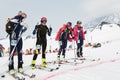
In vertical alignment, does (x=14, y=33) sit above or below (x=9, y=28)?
below

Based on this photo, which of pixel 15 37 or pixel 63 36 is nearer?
pixel 15 37

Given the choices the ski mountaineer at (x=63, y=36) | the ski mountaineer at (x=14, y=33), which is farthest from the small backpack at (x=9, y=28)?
the ski mountaineer at (x=63, y=36)

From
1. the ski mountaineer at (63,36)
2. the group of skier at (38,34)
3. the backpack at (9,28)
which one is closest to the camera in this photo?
the backpack at (9,28)

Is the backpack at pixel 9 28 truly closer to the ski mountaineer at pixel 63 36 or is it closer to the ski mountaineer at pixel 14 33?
the ski mountaineer at pixel 14 33

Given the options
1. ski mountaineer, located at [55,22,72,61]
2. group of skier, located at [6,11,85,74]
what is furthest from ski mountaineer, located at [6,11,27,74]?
ski mountaineer, located at [55,22,72,61]

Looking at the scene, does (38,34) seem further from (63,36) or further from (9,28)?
(63,36)

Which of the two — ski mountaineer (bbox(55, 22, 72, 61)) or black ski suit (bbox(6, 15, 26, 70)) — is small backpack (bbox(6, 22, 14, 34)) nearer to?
black ski suit (bbox(6, 15, 26, 70))

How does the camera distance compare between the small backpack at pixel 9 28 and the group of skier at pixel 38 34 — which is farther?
the group of skier at pixel 38 34

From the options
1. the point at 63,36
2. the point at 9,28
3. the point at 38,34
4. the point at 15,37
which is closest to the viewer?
the point at 9,28

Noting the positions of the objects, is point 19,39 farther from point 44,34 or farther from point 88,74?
point 88,74

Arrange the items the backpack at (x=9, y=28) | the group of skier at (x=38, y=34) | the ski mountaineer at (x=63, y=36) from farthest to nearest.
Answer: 1. the ski mountaineer at (x=63, y=36)
2. the group of skier at (x=38, y=34)
3. the backpack at (x=9, y=28)

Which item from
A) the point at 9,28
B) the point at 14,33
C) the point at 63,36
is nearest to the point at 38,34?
the point at 14,33

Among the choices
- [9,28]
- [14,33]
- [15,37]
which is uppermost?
[9,28]

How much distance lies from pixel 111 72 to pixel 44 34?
4.47 m
